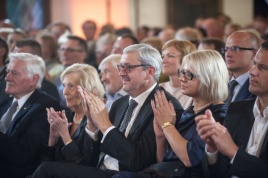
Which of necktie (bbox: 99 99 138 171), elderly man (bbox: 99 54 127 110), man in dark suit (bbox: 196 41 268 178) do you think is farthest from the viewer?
elderly man (bbox: 99 54 127 110)

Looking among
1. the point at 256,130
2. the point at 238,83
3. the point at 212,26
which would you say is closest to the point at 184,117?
the point at 256,130

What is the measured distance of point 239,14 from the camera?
14.6 metres

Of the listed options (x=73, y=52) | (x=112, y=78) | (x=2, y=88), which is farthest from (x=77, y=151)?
(x=73, y=52)

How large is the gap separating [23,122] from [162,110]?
4.24ft

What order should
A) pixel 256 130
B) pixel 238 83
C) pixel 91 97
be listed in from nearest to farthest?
pixel 256 130
pixel 91 97
pixel 238 83

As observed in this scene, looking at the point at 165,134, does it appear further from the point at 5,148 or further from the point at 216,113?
the point at 5,148

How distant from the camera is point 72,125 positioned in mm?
4500

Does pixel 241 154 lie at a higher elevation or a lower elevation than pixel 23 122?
higher

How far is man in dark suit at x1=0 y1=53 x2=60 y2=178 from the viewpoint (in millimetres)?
4402

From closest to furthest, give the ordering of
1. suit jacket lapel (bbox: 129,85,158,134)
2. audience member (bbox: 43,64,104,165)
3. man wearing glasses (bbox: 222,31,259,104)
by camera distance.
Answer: suit jacket lapel (bbox: 129,85,158,134) → audience member (bbox: 43,64,104,165) → man wearing glasses (bbox: 222,31,259,104)

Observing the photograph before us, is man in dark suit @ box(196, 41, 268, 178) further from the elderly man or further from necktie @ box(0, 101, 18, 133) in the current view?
necktie @ box(0, 101, 18, 133)

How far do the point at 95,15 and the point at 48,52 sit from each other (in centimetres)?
678

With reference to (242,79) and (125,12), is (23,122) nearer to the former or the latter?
(242,79)

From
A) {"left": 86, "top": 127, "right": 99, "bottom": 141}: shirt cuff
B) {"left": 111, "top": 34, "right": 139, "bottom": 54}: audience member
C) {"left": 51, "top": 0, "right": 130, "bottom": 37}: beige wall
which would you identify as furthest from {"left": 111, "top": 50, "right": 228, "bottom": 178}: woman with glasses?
{"left": 51, "top": 0, "right": 130, "bottom": 37}: beige wall
